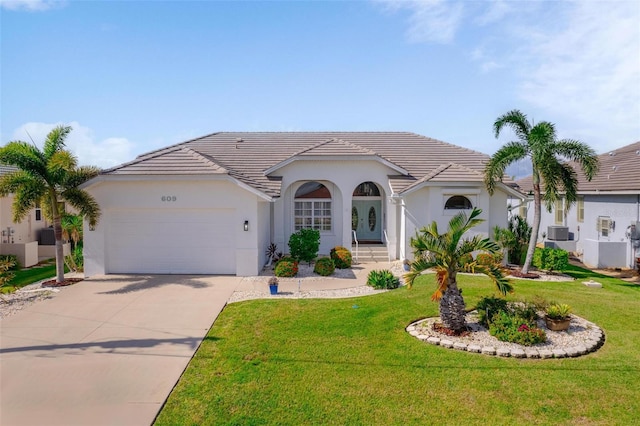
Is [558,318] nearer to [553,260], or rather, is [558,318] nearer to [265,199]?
[553,260]

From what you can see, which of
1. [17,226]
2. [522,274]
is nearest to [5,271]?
[17,226]

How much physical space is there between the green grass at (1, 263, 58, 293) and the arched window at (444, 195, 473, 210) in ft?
58.3

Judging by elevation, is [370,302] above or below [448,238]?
below

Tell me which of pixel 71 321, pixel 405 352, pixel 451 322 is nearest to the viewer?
pixel 405 352

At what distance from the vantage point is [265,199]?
52.0ft

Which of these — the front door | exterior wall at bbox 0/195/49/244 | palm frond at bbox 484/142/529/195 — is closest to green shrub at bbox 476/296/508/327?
palm frond at bbox 484/142/529/195

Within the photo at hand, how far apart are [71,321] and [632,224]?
22.3 m

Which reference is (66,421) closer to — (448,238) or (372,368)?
(372,368)

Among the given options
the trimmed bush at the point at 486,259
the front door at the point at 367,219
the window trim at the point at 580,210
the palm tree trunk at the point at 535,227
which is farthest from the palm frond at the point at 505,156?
the window trim at the point at 580,210

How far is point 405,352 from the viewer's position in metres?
8.84

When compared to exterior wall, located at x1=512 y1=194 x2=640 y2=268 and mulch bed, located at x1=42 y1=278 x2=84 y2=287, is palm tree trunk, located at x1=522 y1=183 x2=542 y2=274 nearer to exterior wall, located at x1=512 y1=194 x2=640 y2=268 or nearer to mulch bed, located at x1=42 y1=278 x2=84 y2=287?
exterior wall, located at x1=512 y1=194 x2=640 y2=268

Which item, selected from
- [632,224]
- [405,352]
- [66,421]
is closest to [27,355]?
[66,421]

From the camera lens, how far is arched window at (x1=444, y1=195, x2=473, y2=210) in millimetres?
18703

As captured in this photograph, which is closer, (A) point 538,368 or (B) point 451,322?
(A) point 538,368
